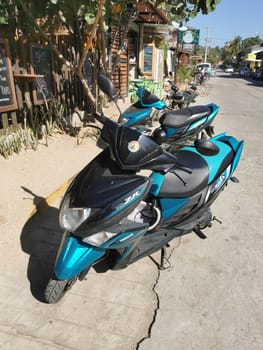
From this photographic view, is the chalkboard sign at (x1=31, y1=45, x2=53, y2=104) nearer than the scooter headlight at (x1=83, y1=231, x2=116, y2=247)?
No

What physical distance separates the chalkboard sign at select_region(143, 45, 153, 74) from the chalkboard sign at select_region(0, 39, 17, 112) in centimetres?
1145

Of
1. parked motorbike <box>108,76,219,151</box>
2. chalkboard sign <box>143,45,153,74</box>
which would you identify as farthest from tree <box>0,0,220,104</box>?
chalkboard sign <box>143,45,153,74</box>

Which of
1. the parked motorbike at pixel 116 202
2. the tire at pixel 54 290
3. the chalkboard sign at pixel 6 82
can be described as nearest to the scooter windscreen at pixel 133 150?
the parked motorbike at pixel 116 202

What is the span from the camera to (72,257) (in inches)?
73.2

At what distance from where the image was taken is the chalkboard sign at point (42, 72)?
16.8ft

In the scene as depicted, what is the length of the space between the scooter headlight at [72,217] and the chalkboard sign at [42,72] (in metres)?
3.93

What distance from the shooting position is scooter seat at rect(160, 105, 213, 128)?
10.1ft

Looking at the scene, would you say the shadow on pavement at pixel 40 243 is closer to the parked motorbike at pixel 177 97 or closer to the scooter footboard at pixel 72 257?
the scooter footboard at pixel 72 257

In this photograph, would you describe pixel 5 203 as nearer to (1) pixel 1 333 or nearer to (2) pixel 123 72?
(1) pixel 1 333

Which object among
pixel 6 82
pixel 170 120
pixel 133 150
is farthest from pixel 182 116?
pixel 6 82

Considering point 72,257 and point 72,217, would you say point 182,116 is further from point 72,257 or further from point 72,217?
point 72,257

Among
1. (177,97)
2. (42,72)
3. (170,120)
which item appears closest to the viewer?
(170,120)

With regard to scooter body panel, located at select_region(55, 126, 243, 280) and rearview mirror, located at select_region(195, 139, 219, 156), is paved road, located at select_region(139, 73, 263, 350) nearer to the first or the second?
Answer: scooter body panel, located at select_region(55, 126, 243, 280)

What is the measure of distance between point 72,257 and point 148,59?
14.7m
